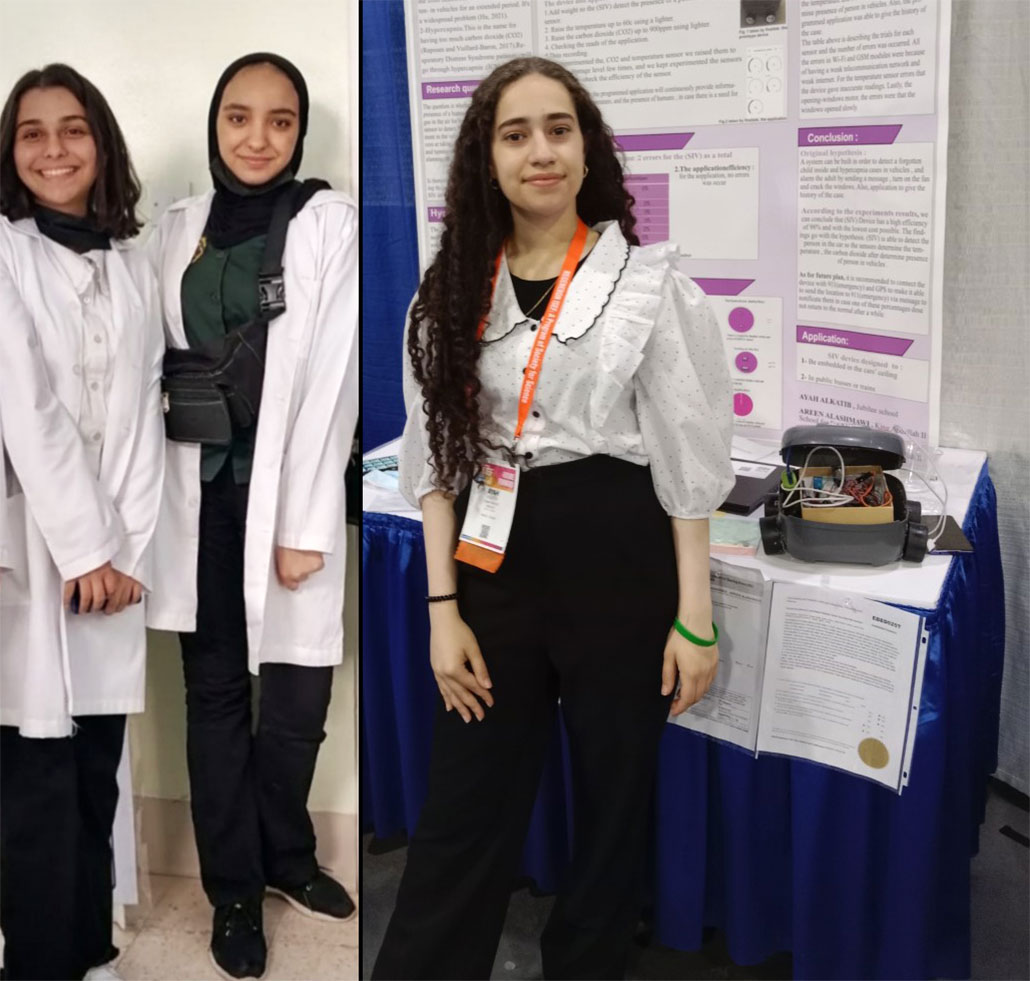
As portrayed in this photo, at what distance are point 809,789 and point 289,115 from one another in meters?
1.17

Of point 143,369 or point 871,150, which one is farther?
point 871,150

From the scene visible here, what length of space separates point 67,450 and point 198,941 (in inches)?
31.6

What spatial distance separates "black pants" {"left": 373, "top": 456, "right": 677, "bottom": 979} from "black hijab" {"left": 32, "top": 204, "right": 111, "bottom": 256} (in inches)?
24.1

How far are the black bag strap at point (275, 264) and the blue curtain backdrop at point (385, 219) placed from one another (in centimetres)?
22

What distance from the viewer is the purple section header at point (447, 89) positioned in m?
1.61

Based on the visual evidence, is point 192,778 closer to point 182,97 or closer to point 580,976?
point 580,976

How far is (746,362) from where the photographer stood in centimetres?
185

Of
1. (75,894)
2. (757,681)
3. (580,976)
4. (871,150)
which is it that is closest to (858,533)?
(757,681)

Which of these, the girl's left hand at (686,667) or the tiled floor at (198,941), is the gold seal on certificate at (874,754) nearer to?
the girl's left hand at (686,667)

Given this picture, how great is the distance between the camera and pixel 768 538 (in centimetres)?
153

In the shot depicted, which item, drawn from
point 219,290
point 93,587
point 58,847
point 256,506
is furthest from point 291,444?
point 58,847

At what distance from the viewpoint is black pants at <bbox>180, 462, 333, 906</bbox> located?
59.8 inches

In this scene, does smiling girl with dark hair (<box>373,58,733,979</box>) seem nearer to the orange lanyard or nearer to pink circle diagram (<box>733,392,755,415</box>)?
the orange lanyard

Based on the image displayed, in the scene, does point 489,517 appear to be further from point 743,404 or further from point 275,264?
point 743,404
